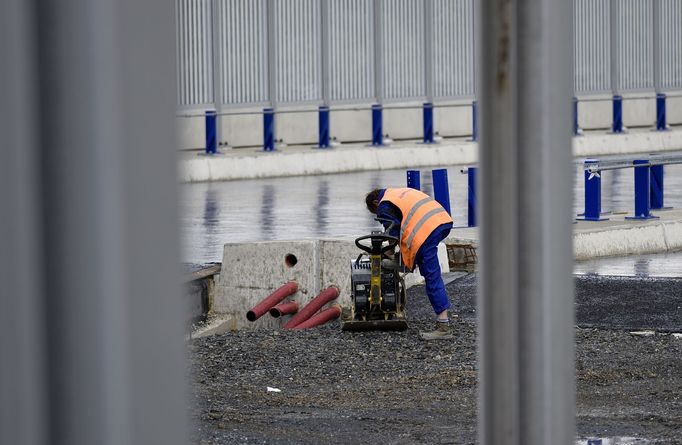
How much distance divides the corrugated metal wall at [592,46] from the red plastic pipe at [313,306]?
81.2ft

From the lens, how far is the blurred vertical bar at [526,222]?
3.65 metres

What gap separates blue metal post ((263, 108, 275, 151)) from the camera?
94.5 ft

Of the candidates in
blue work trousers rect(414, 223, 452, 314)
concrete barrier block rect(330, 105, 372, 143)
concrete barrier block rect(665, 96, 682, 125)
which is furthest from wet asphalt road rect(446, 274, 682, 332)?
concrete barrier block rect(665, 96, 682, 125)

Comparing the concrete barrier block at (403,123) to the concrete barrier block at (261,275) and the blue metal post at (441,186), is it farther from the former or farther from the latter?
the concrete barrier block at (261,275)

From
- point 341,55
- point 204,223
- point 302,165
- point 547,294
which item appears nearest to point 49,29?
point 547,294

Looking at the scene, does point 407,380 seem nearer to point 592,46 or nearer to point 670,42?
point 592,46

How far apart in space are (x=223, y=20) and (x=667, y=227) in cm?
1579

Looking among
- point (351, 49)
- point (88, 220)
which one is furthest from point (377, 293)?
point (351, 49)

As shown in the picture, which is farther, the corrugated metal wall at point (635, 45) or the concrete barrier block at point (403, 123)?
the corrugated metal wall at point (635, 45)

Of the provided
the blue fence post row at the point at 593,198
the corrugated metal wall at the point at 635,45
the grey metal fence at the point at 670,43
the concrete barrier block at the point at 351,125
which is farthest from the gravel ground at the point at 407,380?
the grey metal fence at the point at 670,43

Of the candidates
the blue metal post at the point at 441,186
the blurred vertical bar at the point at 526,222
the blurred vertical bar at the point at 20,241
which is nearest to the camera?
the blurred vertical bar at the point at 20,241

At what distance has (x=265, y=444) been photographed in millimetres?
7871

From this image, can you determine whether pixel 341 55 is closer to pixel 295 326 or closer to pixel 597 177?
pixel 597 177

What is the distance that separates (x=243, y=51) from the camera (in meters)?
30.8
